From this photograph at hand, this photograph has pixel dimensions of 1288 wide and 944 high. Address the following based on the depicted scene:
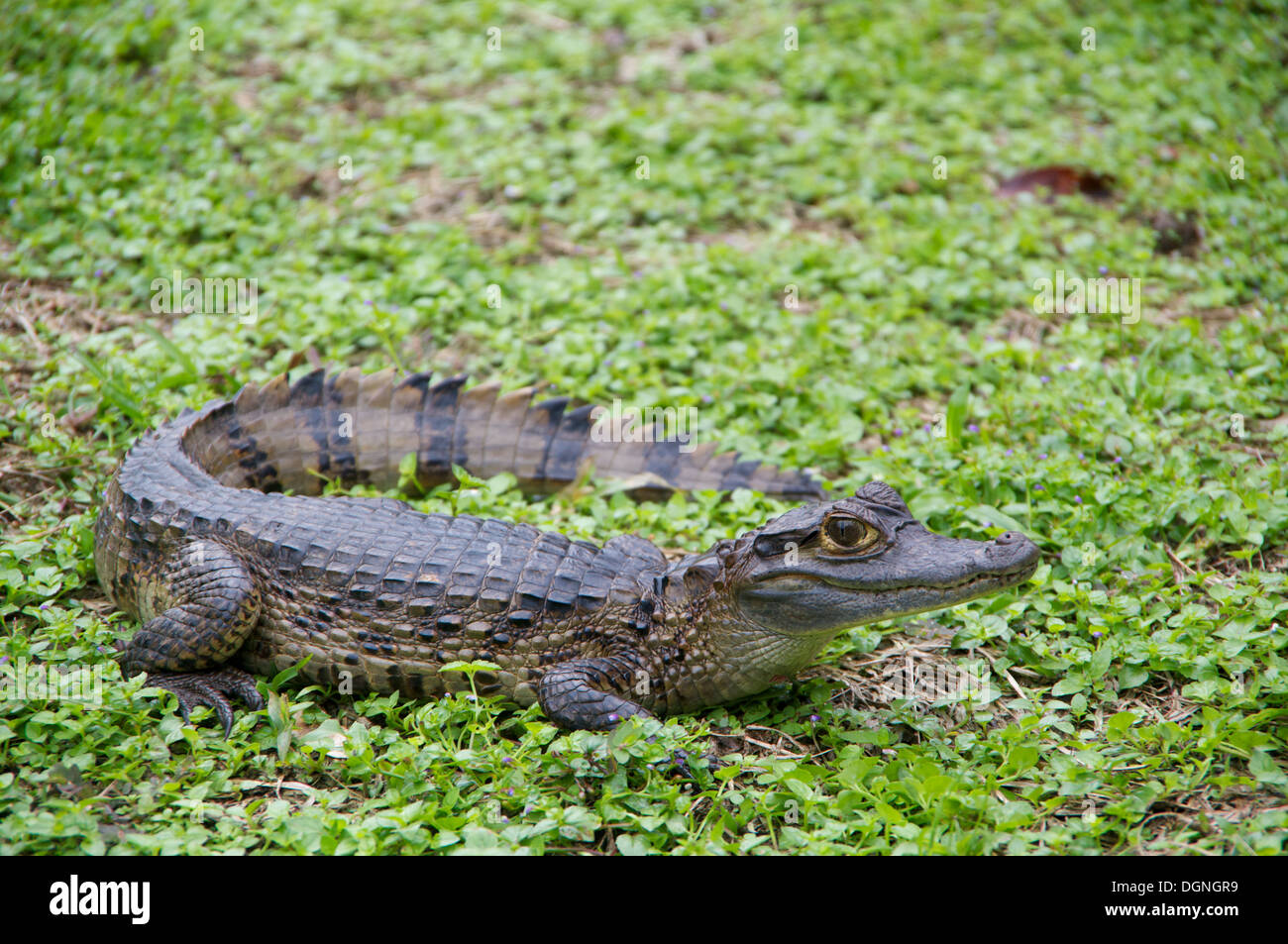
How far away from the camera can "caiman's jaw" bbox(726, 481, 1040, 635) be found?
3.31 meters

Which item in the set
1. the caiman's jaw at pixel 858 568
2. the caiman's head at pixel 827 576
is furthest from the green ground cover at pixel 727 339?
the caiman's jaw at pixel 858 568

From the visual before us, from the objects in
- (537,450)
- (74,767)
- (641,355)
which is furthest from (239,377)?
(74,767)

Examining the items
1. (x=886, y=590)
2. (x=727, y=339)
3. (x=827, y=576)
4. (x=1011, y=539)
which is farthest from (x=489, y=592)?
(x=727, y=339)

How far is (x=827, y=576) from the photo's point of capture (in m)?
3.41

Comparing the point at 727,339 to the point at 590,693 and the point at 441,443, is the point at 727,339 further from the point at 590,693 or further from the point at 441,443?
the point at 590,693

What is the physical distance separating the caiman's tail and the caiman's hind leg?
2.98 feet

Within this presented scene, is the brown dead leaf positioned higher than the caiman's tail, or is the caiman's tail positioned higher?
the brown dead leaf

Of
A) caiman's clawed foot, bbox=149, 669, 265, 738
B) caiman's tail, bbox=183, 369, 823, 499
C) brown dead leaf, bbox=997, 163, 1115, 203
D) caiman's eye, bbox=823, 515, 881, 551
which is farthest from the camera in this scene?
brown dead leaf, bbox=997, 163, 1115, 203

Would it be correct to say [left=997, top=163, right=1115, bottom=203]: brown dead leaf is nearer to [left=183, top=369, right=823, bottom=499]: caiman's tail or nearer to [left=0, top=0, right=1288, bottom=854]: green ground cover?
[left=0, top=0, right=1288, bottom=854]: green ground cover

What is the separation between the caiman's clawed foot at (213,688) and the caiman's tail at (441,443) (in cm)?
109

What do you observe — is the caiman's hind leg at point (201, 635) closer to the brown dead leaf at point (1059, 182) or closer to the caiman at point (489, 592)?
the caiman at point (489, 592)

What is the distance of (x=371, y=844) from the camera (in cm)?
298

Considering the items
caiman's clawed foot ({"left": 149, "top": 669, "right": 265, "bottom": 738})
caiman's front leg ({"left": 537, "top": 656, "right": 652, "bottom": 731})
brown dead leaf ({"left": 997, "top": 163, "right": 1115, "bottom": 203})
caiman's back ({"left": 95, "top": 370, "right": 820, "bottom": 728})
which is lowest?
caiman's clawed foot ({"left": 149, "top": 669, "right": 265, "bottom": 738})

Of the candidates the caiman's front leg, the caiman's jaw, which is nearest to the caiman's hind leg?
the caiman's front leg
